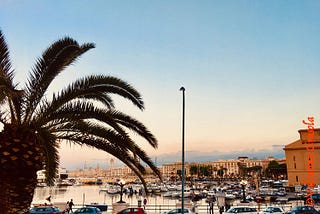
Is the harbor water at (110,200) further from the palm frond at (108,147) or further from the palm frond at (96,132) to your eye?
the palm frond at (96,132)

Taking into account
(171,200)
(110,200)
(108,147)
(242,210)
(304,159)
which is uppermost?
(304,159)

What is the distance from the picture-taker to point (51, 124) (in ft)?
30.2

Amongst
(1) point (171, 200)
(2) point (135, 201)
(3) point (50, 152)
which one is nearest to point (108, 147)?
(3) point (50, 152)

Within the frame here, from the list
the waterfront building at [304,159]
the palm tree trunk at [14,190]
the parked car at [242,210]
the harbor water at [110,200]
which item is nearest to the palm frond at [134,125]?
the palm tree trunk at [14,190]

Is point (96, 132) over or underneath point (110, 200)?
over

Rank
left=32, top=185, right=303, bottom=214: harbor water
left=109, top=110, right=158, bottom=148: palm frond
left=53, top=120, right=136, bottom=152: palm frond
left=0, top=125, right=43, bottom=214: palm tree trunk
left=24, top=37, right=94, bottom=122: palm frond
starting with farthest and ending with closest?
left=32, top=185, right=303, bottom=214: harbor water < left=109, top=110, right=158, bottom=148: palm frond < left=53, top=120, right=136, bottom=152: palm frond < left=24, top=37, right=94, bottom=122: palm frond < left=0, top=125, right=43, bottom=214: palm tree trunk

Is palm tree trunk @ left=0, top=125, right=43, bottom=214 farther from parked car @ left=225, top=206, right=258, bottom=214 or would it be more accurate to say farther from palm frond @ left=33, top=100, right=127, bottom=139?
parked car @ left=225, top=206, right=258, bottom=214

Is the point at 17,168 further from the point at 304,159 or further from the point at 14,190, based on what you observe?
the point at 304,159

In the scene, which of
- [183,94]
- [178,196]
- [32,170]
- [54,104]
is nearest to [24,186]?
[32,170]

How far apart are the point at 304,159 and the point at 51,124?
256 ft

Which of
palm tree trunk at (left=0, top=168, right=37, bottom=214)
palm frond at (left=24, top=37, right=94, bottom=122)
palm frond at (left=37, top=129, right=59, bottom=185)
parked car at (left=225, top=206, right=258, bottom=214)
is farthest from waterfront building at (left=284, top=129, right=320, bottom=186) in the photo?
palm tree trunk at (left=0, top=168, right=37, bottom=214)

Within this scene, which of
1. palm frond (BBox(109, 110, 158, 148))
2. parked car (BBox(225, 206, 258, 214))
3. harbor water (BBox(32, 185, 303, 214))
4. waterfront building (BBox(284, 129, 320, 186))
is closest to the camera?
palm frond (BBox(109, 110, 158, 148))

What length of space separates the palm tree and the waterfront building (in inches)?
2780

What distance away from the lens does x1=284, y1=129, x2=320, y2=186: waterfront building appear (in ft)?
242
